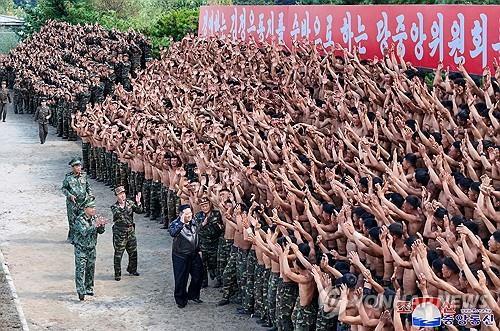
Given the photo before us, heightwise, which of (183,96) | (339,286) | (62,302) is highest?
(183,96)

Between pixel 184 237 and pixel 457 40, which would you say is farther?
pixel 457 40

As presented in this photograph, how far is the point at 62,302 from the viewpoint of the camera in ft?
35.3

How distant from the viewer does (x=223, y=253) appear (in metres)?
10.9

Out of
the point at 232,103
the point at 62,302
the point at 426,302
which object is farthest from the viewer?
the point at 232,103

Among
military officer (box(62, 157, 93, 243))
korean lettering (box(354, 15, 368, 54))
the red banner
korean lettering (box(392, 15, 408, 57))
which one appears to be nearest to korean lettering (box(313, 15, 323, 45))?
the red banner

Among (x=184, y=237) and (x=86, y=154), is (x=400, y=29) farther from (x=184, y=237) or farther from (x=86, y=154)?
(x=86, y=154)

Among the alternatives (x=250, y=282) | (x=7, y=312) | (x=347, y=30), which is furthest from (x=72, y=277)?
(x=347, y=30)

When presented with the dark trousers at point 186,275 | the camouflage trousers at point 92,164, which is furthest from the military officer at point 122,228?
the camouflage trousers at point 92,164

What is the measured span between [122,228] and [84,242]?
865mm

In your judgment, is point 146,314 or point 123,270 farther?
point 123,270

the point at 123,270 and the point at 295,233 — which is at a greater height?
the point at 295,233

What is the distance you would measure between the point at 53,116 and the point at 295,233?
50.8 feet

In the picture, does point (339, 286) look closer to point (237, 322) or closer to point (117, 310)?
point (237, 322)

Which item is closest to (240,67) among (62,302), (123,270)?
(123,270)
